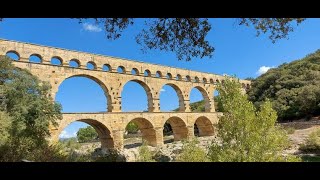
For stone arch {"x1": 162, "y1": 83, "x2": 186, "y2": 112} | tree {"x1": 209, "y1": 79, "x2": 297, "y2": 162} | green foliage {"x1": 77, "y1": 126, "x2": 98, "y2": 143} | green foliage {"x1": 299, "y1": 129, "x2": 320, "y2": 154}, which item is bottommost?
green foliage {"x1": 299, "y1": 129, "x2": 320, "y2": 154}

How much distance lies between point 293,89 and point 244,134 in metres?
27.4

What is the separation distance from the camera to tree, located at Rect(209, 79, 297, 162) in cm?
1207

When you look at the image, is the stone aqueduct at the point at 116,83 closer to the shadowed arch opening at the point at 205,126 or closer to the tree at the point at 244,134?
the shadowed arch opening at the point at 205,126

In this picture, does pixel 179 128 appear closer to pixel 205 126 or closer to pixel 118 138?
pixel 205 126

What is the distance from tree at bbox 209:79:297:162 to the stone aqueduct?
12.2 meters

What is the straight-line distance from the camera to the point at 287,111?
119ft

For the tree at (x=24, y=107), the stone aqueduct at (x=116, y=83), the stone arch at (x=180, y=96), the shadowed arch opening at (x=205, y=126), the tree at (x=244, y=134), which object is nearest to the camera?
the tree at (x=244, y=134)

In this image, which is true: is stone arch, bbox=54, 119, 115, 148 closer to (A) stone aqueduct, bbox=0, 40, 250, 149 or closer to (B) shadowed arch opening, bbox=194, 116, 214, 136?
(A) stone aqueduct, bbox=0, 40, 250, 149

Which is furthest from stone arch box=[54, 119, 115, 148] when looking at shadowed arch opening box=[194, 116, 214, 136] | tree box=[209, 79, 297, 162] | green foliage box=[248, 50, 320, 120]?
green foliage box=[248, 50, 320, 120]

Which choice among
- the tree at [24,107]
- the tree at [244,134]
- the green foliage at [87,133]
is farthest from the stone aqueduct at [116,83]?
the green foliage at [87,133]

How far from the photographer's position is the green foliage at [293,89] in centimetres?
3331

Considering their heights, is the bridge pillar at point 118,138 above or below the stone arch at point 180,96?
below

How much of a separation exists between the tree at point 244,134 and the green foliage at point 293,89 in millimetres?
21425

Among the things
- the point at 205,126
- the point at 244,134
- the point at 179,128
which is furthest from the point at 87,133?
the point at 244,134
